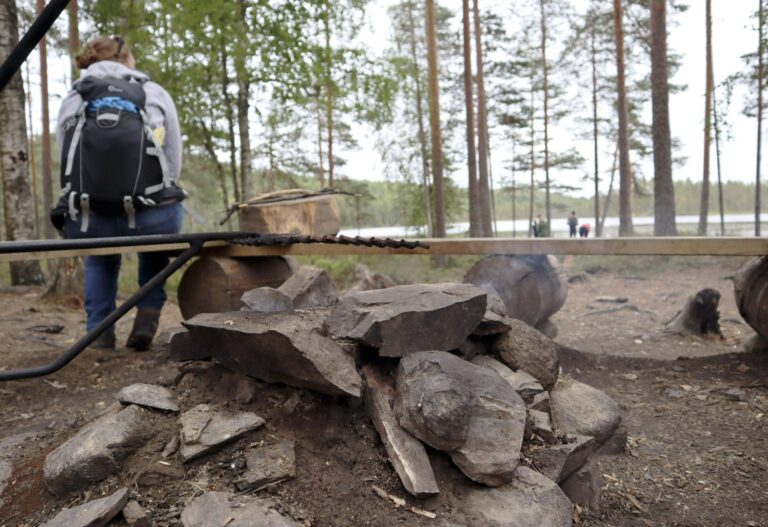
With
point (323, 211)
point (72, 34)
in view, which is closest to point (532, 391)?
point (323, 211)

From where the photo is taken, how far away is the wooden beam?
2740 mm

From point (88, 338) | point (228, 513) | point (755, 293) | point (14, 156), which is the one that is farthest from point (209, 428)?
point (14, 156)

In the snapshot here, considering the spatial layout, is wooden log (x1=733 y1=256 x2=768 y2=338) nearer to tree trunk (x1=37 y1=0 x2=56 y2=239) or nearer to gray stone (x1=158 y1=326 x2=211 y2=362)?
gray stone (x1=158 y1=326 x2=211 y2=362)

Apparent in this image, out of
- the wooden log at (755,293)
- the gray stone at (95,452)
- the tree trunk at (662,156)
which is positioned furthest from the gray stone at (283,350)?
the tree trunk at (662,156)

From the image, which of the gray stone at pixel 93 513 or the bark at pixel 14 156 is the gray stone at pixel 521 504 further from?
the bark at pixel 14 156

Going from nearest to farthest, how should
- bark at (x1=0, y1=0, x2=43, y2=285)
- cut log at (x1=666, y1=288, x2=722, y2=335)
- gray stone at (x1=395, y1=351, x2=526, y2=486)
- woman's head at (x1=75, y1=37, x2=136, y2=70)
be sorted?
gray stone at (x1=395, y1=351, x2=526, y2=486) < woman's head at (x1=75, y1=37, x2=136, y2=70) < cut log at (x1=666, y1=288, x2=722, y2=335) < bark at (x1=0, y1=0, x2=43, y2=285)

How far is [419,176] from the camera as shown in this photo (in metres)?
21.8

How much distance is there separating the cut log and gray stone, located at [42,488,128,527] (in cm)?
514

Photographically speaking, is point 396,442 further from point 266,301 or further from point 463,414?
point 266,301

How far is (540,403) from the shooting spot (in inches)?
88.0

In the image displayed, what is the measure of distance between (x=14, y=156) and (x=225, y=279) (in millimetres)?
5079

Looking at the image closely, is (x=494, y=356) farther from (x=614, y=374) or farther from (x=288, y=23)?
(x=288, y=23)

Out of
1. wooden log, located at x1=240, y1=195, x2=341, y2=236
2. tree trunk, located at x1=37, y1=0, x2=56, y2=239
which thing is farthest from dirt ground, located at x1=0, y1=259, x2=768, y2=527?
tree trunk, located at x1=37, y1=0, x2=56, y2=239

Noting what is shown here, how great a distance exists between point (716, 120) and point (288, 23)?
11958 mm
